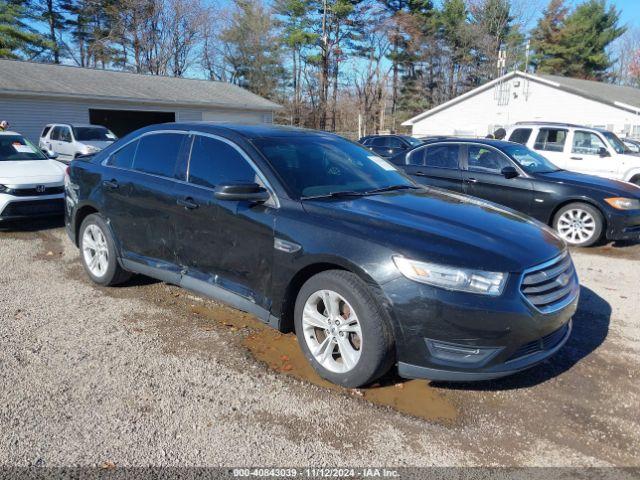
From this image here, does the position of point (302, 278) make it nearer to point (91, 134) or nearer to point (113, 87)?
point (91, 134)

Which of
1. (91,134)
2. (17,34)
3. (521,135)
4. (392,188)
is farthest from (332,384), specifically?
(17,34)

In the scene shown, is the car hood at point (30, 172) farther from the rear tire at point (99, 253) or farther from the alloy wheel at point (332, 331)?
the alloy wheel at point (332, 331)

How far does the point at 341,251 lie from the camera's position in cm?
331

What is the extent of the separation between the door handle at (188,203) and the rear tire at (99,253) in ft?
3.99

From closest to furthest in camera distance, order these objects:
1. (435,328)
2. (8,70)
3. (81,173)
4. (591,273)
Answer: (435,328), (81,173), (591,273), (8,70)

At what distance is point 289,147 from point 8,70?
22.9 meters

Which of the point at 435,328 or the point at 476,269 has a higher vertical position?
the point at 476,269

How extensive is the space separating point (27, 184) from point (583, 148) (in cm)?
1143

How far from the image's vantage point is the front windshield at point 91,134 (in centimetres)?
1680

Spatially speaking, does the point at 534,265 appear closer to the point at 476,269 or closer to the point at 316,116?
the point at 476,269

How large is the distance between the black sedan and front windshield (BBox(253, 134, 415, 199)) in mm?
3757

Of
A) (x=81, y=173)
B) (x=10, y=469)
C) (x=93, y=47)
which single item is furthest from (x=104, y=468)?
(x=93, y=47)

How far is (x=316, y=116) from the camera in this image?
1681 inches

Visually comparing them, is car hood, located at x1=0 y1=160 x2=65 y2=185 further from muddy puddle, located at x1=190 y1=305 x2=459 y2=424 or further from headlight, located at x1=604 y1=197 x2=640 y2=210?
headlight, located at x1=604 y1=197 x2=640 y2=210
